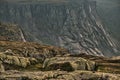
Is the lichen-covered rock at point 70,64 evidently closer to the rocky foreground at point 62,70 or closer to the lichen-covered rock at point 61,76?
the rocky foreground at point 62,70

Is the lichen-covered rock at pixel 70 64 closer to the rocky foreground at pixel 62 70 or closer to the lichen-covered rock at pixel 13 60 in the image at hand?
the rocky foreground at pixel 62 70

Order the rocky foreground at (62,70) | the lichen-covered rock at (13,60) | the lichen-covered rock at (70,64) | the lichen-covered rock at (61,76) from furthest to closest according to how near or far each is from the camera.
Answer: the lichen-covered rock at (13,60) → the lichen-covered rock at (70,64) → the rocky foreground at (62,70) → the lichen-covered rock at (61,76)

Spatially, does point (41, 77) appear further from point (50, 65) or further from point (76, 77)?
point (50, 65)

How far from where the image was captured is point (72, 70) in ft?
316

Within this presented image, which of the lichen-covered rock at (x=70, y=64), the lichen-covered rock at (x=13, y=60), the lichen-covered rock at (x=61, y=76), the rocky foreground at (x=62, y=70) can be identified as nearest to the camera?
the lichen-covered rock at (x=61, y=76)

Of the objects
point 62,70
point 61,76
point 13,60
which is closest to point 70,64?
point 62,70

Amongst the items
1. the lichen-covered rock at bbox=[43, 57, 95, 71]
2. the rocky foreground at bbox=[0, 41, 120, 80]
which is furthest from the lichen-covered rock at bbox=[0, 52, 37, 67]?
the lichen-covered rock at bbox=[43, 57, 95, 71]

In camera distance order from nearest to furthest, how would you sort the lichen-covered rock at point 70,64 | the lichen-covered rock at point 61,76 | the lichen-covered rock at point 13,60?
the lichen-covered rock at point 61,76 < the lichen-covered rock at point 70,64 < the lichen-covered rock at point 13,60

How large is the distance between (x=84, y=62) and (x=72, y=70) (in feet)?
21.9

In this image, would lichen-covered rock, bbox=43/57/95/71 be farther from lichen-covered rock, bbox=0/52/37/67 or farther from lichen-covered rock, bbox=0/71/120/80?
lichen-covered rock, bbox=0/52/37/67

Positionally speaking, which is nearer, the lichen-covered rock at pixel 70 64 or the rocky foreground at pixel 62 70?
the rocky foreground at pixel 62 70

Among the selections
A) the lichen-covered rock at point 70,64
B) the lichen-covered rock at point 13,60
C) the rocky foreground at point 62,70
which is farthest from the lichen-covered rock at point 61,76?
the lichen-covered rock at point 13,60

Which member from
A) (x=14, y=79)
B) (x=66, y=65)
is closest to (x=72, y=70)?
(x=66, y=65)

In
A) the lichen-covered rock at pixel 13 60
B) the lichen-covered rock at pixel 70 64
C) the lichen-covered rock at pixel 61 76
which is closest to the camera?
the lichen-covered rock at pixel 61 76
